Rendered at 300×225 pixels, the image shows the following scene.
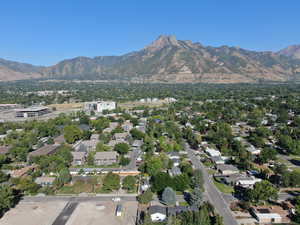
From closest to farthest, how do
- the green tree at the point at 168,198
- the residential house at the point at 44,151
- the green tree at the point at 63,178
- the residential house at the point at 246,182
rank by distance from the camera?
the green tree at the point at 168,198, the residential house at the point at 246,182, the green tree at the point at 63,178, the residential house at the point at 44,151

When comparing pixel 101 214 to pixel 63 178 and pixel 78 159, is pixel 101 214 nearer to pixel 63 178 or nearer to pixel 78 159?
pixel 63 178

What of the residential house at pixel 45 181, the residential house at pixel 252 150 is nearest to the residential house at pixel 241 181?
the residential house at pixel 252 150

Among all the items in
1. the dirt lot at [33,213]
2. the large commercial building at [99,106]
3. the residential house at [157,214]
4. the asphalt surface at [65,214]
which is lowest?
the dirt lot at [33,213]

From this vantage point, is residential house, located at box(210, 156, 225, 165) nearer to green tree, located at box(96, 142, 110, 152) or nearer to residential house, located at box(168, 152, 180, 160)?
residential house, located at box(168, 152, 180, 160)

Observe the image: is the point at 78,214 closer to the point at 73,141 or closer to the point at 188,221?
the point at 188,221

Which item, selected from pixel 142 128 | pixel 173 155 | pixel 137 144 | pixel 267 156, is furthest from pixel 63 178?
pixel 267 156

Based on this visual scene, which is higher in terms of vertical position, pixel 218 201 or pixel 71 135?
pixel 71 135

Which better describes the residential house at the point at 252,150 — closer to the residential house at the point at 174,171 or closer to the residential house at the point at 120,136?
the residential house at the point at 174,171

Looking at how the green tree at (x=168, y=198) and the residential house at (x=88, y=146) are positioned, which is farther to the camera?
the residential house at (x=88, y=146)
